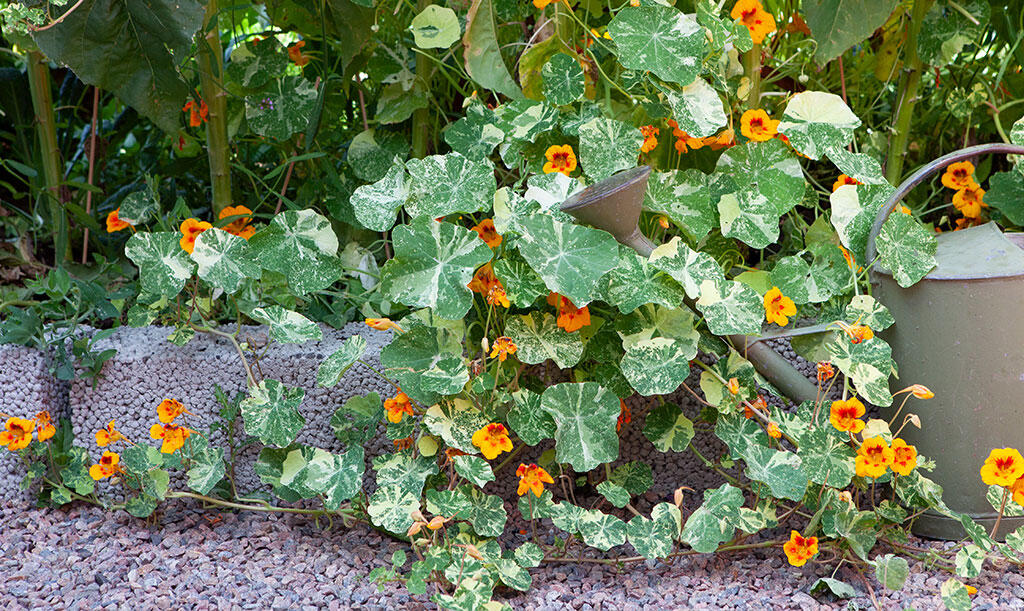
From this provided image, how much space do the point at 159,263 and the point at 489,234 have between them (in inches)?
19.5

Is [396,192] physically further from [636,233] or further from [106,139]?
[106,139]

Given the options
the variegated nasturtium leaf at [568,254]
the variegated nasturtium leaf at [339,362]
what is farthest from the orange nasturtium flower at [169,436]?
the variegated nasturtium leaf at [568,254]

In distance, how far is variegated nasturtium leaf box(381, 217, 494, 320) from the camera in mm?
1141

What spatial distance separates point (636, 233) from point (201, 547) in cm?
79

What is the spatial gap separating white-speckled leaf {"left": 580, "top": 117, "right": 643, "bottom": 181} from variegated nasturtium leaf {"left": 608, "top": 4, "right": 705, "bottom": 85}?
0.32 feet

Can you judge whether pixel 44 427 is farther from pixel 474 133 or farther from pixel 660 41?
pixel 660 41

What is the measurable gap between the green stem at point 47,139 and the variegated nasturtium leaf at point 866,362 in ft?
4.56

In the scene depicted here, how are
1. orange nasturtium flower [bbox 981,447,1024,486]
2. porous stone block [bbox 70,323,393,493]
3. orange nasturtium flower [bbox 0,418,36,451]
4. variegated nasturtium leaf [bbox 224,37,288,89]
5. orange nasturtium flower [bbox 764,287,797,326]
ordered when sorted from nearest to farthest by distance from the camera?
orange nasturtium flower [bbox 981,447,1024,486], orange nasturtium flower [bbox 764,287,797,326], orange nasturtium flower [bbox 0,418,36,451], porous stone block [bbox 70,323,393,493], variegated nasturtium leaf [bbox 224,37,288,89]

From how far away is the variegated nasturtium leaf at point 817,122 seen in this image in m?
1.32

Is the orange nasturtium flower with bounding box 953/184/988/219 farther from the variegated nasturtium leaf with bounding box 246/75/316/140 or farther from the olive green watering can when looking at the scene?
the variegated nasturtium leaf with bounding box 246/75/316/140

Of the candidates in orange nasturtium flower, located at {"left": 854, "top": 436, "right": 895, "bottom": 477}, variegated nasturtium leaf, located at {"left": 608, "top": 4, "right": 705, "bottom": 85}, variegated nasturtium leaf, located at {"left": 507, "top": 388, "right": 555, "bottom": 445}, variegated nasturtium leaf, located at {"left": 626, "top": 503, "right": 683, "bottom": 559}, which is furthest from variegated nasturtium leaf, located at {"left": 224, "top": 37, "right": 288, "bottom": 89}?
orange nasturtium flower, located at {"left": 854, "top": 436, "right": 895, "bottom": 477}

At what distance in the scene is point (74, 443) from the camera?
1.45m

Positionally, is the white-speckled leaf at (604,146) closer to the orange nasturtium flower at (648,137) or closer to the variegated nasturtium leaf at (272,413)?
the orange nasturtium flower at (648,137)

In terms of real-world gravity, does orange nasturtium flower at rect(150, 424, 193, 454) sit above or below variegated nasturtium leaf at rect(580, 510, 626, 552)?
above
